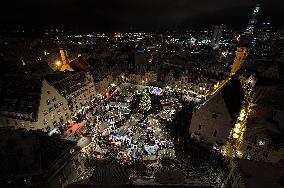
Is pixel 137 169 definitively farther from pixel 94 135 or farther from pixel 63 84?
pixel 63 84

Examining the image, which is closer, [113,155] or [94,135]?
[113,155]

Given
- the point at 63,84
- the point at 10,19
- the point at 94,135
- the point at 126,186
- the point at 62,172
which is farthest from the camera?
the point at 10,19

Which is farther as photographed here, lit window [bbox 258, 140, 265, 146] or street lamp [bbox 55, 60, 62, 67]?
street lamp [bbox 55, 60, 62, 67]

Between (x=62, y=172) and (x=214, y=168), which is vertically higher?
(x=62, y=172)

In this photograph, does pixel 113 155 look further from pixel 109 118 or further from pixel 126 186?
pixel 126 186

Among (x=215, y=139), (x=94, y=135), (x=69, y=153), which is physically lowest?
(x=94, y=135)

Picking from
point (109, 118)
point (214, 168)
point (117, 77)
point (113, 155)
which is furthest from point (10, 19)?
point (214, 168)

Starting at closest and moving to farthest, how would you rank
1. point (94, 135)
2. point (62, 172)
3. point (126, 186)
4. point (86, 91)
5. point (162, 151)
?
point (126, 186)
point (62, 172)
point (162, 151)
point (94, 135)
point (86, 91)

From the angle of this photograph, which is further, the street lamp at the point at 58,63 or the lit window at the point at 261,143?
the street lamp at the point at 58,63

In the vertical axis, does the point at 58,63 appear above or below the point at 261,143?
above

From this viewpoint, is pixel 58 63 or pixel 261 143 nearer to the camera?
pixel 261 143
